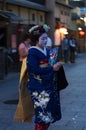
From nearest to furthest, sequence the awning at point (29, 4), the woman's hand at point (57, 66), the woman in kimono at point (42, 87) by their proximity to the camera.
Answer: the woman's hand at point (57, 66), the woman in kimono at point (42, 87), the awning at point (29, 4)

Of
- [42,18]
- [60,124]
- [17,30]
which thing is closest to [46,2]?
[42,18]

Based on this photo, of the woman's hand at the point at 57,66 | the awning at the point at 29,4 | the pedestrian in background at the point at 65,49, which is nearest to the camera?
the woman's hand at the point at 57,66

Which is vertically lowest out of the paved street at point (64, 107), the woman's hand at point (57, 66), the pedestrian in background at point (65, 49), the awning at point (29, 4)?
the pedestrian in background at point (65, 49)

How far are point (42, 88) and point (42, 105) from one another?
9.5 inches

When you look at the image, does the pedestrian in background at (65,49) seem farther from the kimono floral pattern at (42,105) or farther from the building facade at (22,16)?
Answer: the kimono floral pattern at (42,105)

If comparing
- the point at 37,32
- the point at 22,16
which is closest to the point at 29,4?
the point at 22,16

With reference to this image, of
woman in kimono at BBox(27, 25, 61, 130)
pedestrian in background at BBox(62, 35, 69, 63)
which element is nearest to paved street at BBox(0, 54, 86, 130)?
woman in kimono at BBox(27, 25, 61, 130)

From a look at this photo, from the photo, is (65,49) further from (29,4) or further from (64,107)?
(64,107)

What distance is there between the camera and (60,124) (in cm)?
920

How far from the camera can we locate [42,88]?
6785 mm

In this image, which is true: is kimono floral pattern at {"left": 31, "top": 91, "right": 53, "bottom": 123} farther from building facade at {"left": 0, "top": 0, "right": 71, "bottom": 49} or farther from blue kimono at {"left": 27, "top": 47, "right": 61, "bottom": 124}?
building facade at {"left": 0, "top": 0, "right": 71, "bottom": 49}

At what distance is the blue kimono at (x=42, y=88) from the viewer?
6766 millimetres

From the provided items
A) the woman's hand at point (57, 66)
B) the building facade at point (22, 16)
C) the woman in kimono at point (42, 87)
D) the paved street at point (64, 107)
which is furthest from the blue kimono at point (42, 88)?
the building facade at point (22, 16)

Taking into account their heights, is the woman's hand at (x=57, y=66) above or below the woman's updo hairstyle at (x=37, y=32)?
below
